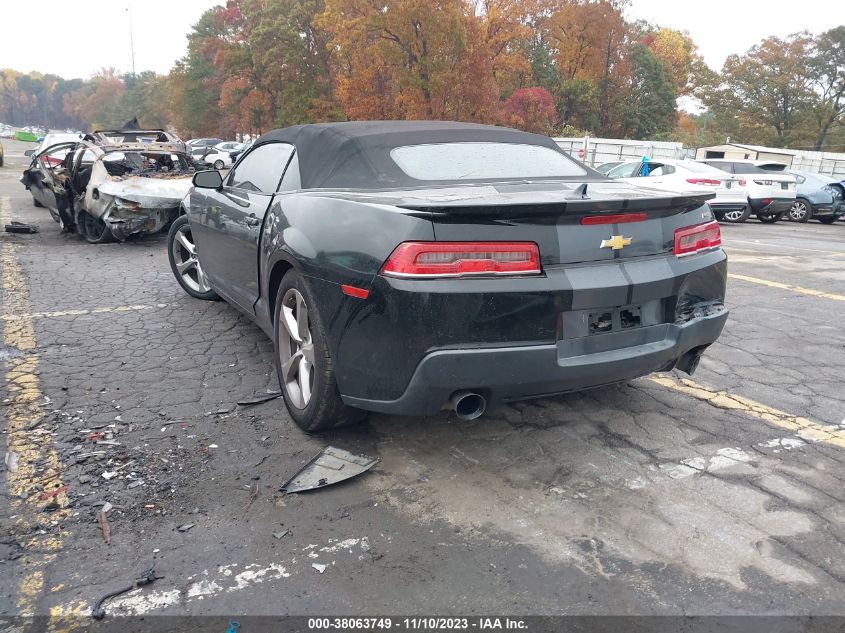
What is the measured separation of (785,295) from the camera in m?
6.64

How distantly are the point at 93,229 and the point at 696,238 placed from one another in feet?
29.3

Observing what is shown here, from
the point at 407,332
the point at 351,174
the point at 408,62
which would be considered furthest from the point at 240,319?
the point at 408,62

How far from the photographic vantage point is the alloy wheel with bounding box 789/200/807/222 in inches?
677

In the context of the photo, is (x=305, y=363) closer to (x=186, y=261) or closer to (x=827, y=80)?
(x=186, y=261)

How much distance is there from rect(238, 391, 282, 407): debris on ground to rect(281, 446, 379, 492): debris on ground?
2.54 ft

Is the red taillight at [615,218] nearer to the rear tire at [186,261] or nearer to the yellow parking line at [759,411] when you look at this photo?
the yellow parking line at [759,411]

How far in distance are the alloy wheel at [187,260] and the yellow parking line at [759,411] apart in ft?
13.2

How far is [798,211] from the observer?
57.1ft

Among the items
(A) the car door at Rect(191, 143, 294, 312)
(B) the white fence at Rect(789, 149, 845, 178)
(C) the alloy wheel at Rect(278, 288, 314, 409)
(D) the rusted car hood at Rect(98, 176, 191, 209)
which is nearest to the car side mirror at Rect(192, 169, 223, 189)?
(A) the car door at Rect(191, 143, 294, 312)

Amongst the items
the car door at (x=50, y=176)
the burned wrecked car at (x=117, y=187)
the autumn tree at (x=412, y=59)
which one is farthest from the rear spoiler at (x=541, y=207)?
the autumn tree at (x=412, y=59)

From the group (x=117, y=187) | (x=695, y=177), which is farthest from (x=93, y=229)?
(x=695, y=177)

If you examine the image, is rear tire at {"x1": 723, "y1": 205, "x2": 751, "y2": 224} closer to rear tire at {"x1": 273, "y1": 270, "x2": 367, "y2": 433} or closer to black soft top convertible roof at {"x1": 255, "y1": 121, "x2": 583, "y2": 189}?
black soft top convertible roof at {"x1": 255, "y1": 121, "x2": 583, "y2": 189}

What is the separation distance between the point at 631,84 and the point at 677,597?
5491cm

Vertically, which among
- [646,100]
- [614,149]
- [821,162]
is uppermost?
[646,100]
